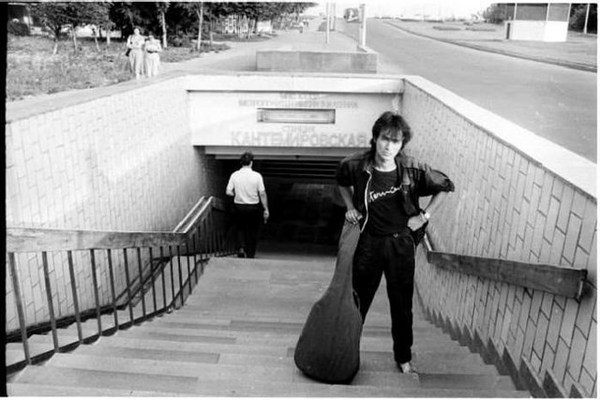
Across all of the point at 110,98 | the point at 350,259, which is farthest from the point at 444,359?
the point at 110,98

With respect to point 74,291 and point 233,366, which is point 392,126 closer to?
point 233,366

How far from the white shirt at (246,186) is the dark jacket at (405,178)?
4.27 metres

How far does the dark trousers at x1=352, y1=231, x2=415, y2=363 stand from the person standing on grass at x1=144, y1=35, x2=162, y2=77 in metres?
10.6

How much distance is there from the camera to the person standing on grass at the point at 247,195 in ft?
24.5

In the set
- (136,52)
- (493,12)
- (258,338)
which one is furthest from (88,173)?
(493,12)

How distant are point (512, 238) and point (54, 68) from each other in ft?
40.4

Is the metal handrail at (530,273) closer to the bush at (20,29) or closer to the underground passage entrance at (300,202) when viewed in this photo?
the underground passage entrance at (300,202)

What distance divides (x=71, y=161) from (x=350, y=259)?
291 cm

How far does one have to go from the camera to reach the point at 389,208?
3158 millimetres

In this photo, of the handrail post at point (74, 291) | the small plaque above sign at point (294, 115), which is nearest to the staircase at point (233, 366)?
the handrail post at point (74, 291)

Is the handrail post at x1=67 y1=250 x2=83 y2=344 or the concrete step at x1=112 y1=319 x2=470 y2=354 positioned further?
the concrete step at x1=112 y1=319 x2=470 y2=354

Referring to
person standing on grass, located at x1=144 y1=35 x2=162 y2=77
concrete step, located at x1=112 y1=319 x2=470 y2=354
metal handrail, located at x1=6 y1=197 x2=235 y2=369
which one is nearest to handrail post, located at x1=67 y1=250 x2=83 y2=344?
metal handrail, located at x1=6 y1=197 x2=235 y2=369

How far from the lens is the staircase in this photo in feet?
9.21

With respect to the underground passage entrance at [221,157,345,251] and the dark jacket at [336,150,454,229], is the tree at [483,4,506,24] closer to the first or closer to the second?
the dark jacket at [336,150,454,229]
